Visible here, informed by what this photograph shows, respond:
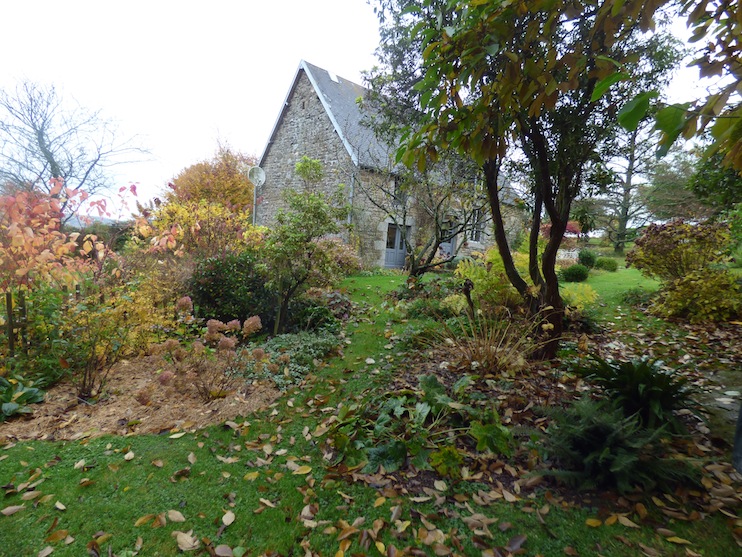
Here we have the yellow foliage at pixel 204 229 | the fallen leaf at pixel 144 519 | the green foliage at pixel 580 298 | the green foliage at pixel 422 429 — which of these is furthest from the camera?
the yellow foliage at pixel 204 229

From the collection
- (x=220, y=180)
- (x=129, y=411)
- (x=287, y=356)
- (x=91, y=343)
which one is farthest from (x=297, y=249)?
→ (x=220, y=180)

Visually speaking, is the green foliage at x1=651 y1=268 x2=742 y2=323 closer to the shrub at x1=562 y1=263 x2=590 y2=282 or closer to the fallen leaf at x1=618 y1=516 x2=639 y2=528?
the fallen leaf at x1=618 y1=516 x2=639 y2=528

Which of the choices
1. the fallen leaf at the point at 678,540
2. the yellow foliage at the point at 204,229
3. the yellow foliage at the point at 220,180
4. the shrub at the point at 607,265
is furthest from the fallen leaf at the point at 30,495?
the shrub at the point at 607,265

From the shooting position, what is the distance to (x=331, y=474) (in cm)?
244

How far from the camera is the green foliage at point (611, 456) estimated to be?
2066 mm

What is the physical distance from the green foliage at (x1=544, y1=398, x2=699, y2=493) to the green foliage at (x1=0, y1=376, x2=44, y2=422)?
4243 millimetres

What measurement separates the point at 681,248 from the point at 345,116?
37.8 ft

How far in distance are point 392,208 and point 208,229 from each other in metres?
5.05

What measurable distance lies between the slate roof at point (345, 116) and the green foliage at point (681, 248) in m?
7.38

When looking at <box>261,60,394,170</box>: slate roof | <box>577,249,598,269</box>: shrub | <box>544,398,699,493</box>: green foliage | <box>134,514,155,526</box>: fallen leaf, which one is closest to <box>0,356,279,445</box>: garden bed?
<box>134,514,155,526</box>: fallen leaf

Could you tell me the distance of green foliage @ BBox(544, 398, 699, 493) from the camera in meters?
2.07

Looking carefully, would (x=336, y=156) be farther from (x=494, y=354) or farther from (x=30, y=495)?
(x=30, y=495)

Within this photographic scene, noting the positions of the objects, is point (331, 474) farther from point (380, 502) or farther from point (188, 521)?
point (188, 521)

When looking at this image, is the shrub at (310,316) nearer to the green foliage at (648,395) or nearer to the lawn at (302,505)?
the lawn at (302,505)
